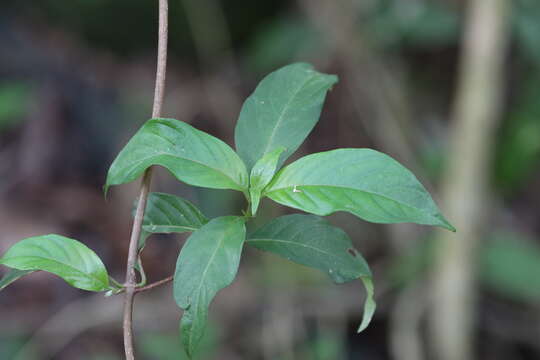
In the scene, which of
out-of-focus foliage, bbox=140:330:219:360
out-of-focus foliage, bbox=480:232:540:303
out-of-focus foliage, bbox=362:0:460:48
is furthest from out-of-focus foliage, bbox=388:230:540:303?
out-of-focus foliage, bbox=362:0:460:48

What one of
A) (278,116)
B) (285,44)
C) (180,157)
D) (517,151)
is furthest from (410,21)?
(180,157)

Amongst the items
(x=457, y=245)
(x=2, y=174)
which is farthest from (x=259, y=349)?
(x=2, y=174)

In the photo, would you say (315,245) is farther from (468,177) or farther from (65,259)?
(468,177)

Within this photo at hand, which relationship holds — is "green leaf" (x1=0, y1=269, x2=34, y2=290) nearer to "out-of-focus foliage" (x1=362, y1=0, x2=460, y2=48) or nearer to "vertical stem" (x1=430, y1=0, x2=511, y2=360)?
"vertical stem" (x1=430, y1=0, x2=511, y2=360)

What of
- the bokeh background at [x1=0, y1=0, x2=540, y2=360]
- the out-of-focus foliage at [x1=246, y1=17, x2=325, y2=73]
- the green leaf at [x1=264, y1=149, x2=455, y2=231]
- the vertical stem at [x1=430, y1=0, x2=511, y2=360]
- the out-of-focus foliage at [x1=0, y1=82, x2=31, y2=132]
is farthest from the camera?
the out-of-focus foliage at [x1=246, y1=17, x2=325, y2=73]

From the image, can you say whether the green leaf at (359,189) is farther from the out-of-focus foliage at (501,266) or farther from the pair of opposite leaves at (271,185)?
the out-of-focus foliage at (501,266)
